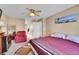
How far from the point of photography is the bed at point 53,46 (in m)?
1.57

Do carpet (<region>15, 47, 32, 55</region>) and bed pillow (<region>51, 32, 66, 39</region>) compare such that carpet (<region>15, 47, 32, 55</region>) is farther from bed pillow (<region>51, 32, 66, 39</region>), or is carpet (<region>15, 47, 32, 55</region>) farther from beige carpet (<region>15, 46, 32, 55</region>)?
bed pillow (<region>51, 32, 66, 39</region>)

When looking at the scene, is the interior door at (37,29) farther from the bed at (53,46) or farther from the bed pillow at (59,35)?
the bed pillow at (59,35)

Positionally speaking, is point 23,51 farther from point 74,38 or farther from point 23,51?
point 74,38

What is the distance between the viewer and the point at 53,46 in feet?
5.36

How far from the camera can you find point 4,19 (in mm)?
1662

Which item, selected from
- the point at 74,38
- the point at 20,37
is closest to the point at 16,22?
the point at 20,37

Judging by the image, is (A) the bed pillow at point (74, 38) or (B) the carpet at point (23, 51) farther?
(B) the carpet at point (23, 51)

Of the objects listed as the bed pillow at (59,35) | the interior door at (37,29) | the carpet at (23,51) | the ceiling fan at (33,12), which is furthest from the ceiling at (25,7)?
the carpet at (23,51)

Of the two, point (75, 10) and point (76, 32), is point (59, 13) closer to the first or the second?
point (75, 10)

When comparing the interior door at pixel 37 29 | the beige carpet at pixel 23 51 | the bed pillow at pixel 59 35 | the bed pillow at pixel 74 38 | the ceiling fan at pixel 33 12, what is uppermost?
the ceiling fan at pixel 33 12

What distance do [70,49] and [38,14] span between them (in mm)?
554

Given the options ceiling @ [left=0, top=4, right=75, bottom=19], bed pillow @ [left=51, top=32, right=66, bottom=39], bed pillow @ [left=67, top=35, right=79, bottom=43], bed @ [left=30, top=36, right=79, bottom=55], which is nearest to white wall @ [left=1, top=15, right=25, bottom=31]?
ceiling @ [left=0, top=4, right=75, bottom=19]
